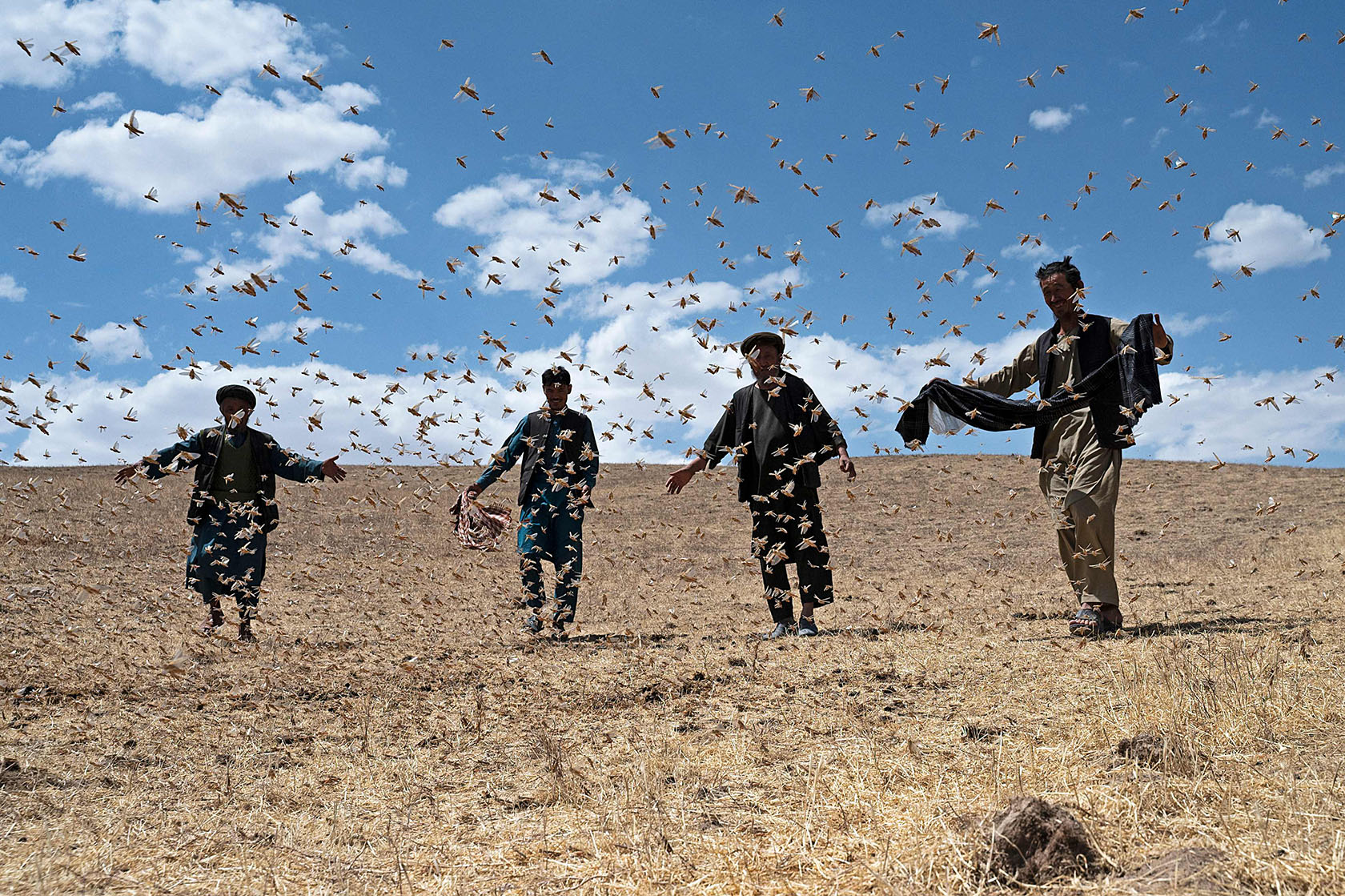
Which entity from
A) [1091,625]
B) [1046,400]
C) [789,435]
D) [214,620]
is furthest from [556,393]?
[1091,625]

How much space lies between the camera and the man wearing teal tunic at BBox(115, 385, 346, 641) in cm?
764

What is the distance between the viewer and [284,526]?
16.7 meters

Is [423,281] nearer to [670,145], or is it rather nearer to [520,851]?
[670,145]

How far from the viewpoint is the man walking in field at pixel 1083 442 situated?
604 centimetres

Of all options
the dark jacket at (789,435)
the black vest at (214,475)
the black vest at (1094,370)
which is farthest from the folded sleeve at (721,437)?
the black vest at (214,475)

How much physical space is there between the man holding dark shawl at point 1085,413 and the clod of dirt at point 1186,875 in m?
3.64

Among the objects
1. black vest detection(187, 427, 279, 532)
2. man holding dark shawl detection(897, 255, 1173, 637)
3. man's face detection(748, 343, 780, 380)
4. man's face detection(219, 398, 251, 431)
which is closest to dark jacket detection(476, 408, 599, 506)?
man's face detection(748, 343, 780, 380)

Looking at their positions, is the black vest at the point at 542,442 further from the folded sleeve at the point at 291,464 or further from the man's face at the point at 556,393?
the folded sleeve at the point at 291,464

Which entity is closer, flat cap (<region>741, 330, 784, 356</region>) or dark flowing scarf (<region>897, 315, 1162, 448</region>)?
dark flowing scarf (<region>897, 315, 1162, 448</region>)

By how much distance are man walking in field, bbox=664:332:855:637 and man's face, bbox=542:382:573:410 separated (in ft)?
4.22

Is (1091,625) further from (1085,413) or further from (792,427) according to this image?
(792,427)

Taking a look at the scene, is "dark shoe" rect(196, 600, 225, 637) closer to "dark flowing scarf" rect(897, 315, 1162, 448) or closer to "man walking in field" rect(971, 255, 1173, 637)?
"dark flowing scarf" rect(897, 315, 1162, 448)

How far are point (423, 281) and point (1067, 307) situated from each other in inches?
197

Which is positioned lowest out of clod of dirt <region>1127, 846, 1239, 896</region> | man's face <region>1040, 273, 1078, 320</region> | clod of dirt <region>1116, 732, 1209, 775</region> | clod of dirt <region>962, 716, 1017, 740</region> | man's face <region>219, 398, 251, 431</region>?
clod of dirt <region>1127, 846, 1239, 896</region>
